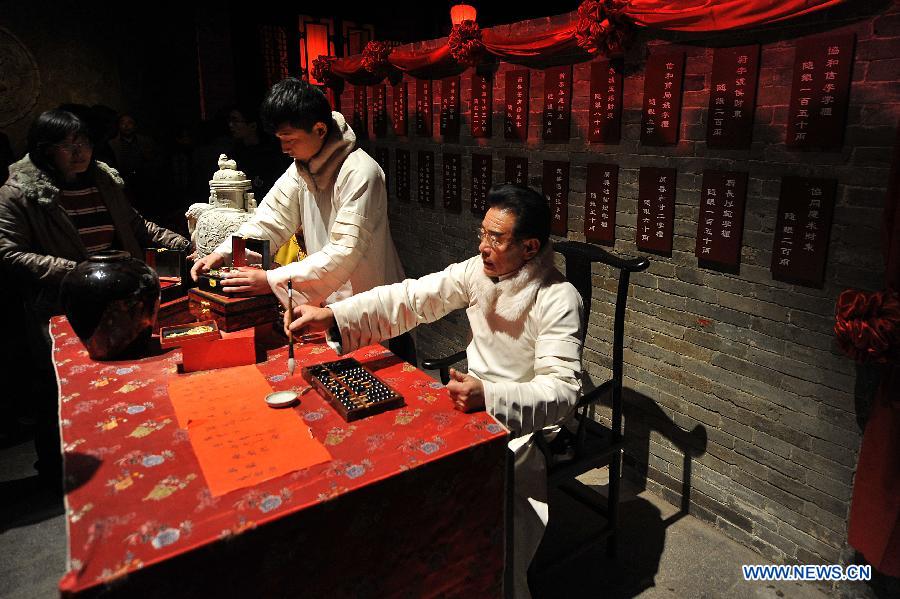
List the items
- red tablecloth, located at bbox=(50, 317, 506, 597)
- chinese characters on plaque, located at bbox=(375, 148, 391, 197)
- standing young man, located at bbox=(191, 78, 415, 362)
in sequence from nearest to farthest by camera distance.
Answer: red tablecloth, located at bbox=(50, 317, 506, 597) → standing young man, located at bbox=(191, 78, 415, 362) → chinese characters on plaque, located at bbox=(375, 148, 391, 197)

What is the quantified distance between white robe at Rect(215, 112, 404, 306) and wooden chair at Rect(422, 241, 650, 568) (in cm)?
56

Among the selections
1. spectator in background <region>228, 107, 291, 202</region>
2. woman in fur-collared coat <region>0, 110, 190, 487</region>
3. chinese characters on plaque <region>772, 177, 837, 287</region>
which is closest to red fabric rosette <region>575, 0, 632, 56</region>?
chinese characters on plaque <region>772, 177, 837, 287</region>

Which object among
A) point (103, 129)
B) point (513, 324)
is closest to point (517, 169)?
point (513, 324)

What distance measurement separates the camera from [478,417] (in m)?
1.78

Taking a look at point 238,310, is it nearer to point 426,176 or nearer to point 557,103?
point 557,103

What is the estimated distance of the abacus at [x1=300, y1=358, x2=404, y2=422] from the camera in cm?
179

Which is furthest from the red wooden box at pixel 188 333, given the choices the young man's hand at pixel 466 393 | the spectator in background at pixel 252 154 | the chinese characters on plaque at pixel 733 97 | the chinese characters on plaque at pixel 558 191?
the spectator in background at pixel 252 154

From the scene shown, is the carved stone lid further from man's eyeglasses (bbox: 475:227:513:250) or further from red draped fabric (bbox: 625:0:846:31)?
red draped fabric (bbox: 625:0:846:31)

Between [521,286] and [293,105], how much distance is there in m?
1.22

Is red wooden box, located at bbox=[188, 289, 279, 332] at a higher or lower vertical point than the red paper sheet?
higher

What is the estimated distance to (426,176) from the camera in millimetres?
4879

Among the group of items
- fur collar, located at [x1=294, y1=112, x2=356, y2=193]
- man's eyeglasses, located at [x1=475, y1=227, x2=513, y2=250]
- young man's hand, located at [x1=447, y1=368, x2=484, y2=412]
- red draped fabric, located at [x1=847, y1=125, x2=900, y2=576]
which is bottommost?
red draped fabric, located at [x1=847, y1=125, x2=900, y2=576]

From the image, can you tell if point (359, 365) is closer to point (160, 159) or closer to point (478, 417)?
point (478, 417)

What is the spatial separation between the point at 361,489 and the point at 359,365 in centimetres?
71
